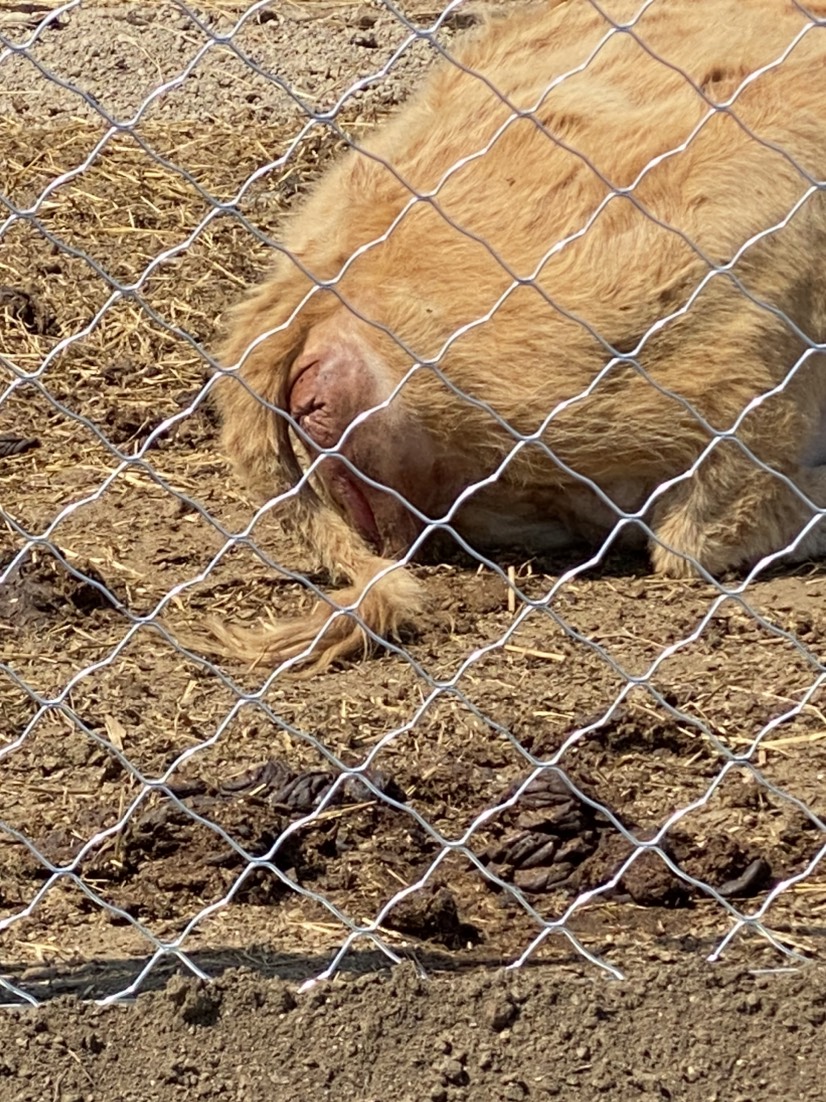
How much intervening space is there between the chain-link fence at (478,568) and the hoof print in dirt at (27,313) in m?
0.42

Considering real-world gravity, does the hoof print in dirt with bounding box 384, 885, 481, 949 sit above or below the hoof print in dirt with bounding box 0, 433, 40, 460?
above

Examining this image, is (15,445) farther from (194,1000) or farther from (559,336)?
(194,1000)

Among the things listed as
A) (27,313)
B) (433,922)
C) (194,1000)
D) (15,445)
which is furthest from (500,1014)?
(27,313)

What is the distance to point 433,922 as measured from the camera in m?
2.81

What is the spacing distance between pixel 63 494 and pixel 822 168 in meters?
1.94

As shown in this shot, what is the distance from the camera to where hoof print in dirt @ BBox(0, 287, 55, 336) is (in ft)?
17.2

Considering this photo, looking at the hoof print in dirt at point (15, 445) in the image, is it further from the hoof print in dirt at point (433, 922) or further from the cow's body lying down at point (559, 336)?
the hoof print in dirt at point (433, 922)

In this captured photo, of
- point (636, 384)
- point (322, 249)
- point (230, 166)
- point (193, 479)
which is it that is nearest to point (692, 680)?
point (636, 384)

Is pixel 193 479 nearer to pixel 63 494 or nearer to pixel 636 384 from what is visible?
pixel 63 494

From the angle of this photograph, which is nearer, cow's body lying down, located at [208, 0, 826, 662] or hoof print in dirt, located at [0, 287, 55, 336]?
cow's body lying down, located at [208, 0, 826, 662]

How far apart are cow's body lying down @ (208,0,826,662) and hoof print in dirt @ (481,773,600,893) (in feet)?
2.32

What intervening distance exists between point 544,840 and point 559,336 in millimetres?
1193

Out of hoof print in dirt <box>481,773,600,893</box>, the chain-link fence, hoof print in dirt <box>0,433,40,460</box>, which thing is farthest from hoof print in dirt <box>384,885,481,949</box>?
hoof print in dirt <box>0,433,40,460</box>

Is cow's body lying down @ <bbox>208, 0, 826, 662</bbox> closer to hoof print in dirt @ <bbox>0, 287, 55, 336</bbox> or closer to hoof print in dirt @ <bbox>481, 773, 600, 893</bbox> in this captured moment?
hoof print in dirt @ <bbox>481, 773, 600, 893</bbox>
